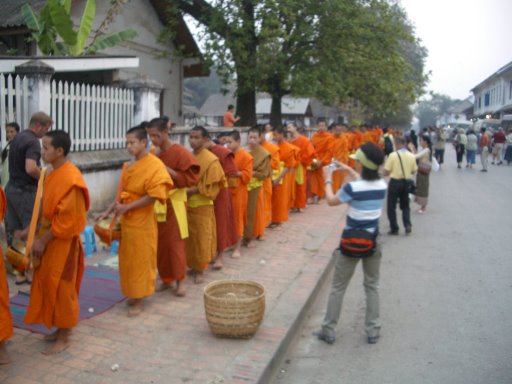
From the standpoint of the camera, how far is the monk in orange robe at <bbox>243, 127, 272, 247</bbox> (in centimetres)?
798

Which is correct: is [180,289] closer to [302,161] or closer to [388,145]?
[302,161]

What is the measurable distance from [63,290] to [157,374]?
983 millimetres

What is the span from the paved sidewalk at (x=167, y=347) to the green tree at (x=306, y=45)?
10.4 meters

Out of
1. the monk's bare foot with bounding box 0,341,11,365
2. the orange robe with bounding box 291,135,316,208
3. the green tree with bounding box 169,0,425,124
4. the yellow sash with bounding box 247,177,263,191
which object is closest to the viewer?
the monk's bare foot with bounding box 0,341,11,365

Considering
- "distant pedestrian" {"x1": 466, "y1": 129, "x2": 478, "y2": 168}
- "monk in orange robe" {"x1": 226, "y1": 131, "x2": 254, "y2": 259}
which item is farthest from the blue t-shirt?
"distant pedestrian" {"x1": 466, "y1": 129, "x2": 478, "y2": 168}

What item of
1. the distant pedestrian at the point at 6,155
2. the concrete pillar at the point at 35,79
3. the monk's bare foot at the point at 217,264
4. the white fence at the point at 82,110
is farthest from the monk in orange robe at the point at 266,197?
the distant pedestrian at the point at 6,155

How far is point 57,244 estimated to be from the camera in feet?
13.8

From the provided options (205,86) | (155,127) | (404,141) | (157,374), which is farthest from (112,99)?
(205,86)

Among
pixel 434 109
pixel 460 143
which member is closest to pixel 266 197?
pixel 460 143

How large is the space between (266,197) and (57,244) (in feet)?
15.8

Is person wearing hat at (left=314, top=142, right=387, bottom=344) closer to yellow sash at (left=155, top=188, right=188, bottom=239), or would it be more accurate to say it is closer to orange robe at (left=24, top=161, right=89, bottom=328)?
yellow sash at (left=155, top=188, right=188, bottom=239)

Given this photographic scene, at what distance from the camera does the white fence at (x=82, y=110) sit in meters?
7.53

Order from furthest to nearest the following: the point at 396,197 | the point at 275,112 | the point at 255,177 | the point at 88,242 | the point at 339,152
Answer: the point at 275,112 → the point at 339,152 → the point at 396,197 → the point at 255,177 → the point at 88,242

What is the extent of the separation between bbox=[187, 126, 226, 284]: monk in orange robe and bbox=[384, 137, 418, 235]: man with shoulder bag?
417 centimetres
